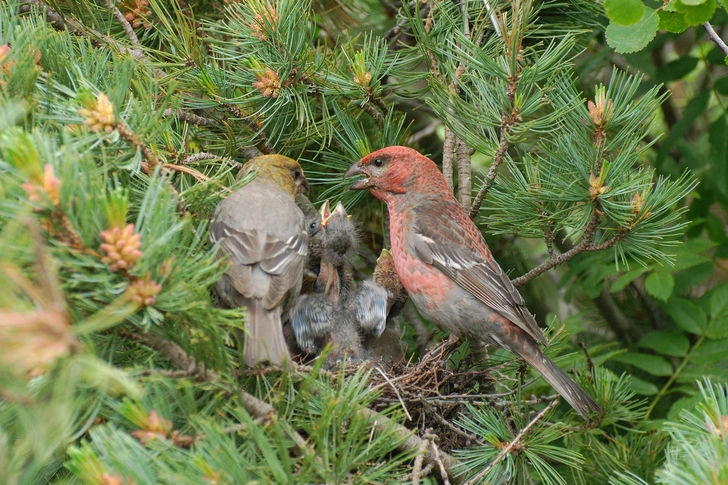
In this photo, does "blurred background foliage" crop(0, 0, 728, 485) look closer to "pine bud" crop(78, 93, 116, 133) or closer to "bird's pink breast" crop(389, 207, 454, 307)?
"pine bud" crop(78, 93, 116, 133)

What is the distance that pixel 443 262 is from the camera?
4.64m

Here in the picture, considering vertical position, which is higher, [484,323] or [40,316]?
[40,316]

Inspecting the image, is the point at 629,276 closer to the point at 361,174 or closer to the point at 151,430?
the point at 361,174

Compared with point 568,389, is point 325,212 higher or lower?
higher

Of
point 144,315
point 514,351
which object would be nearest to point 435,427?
point 514,351

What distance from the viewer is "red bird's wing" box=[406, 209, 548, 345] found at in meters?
4.46

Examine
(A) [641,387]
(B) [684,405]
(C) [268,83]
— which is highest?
(C) [268,83]

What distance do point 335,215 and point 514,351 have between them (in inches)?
53.6

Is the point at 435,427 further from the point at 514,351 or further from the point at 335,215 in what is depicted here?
the point at 335,215

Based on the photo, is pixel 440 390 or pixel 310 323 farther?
pixel 310 323

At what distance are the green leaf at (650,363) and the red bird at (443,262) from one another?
2.49 ft

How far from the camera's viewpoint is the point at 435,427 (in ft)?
13.6

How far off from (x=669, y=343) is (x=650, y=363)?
205 millimetres

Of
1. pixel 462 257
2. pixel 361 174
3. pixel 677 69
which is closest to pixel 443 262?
pixel 462 257
